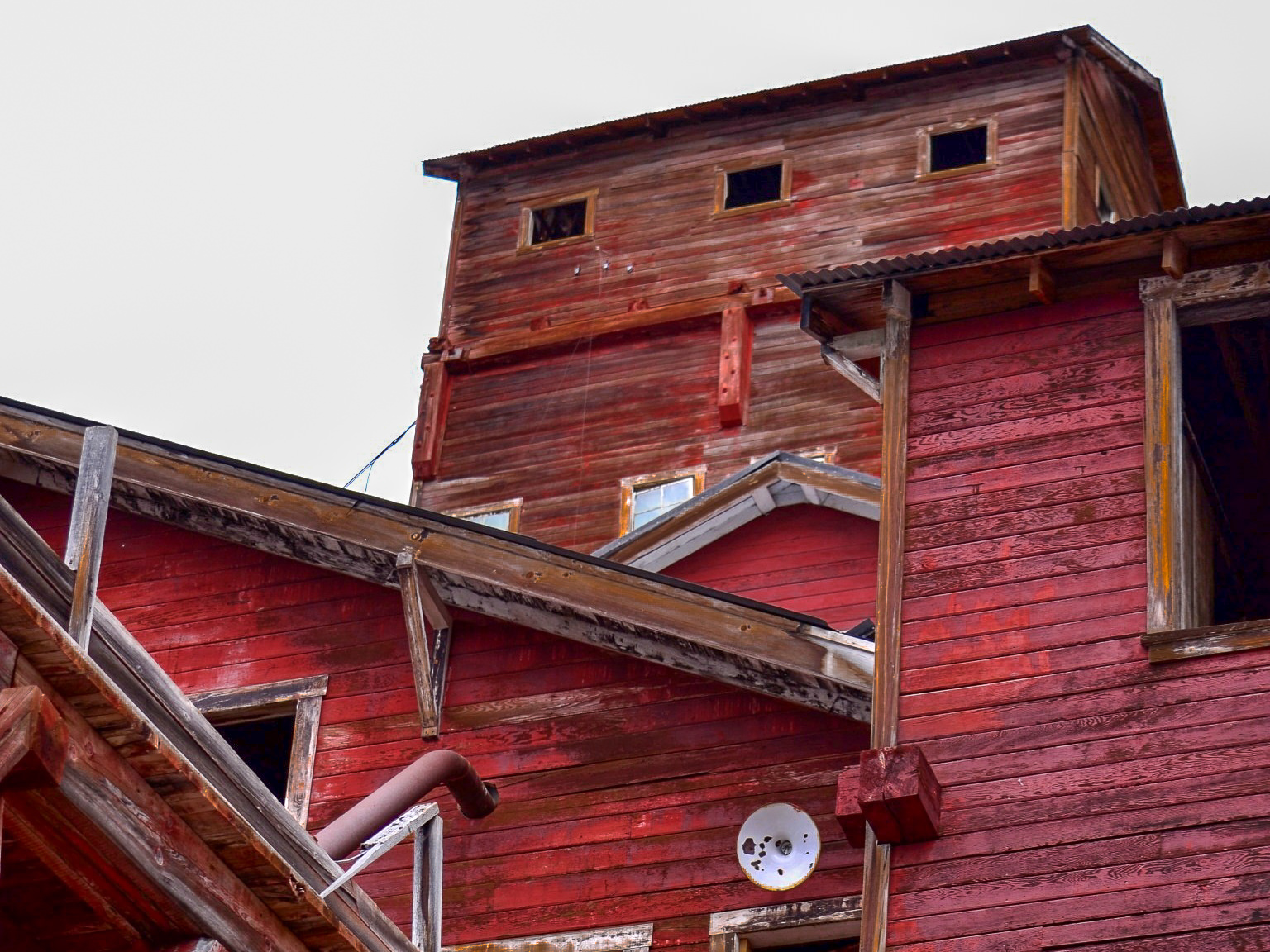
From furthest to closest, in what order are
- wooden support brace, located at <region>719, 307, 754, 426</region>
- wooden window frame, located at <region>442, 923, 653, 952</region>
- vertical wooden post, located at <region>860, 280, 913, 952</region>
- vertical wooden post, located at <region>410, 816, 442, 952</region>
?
wooden support brace, located at <region>719, 307, 754, 426</region>
wooden window frame, located at <region>442, 923, 653, 952</region>
vertical wooden post, located at <region>860, 280, 913, 952</region>
vertical wooden post, located at <region>410, 816, 442, 952</region>

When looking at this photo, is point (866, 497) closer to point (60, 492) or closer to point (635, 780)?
point (635, 780)

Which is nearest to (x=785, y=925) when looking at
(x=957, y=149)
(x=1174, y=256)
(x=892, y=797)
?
(x=892, y=797)

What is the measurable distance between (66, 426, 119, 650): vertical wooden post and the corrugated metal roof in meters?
5.26

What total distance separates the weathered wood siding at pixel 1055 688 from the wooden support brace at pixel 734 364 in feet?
41.4

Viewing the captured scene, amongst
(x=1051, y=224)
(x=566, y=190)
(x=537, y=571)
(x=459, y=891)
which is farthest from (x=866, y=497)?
(x=566, y=190)

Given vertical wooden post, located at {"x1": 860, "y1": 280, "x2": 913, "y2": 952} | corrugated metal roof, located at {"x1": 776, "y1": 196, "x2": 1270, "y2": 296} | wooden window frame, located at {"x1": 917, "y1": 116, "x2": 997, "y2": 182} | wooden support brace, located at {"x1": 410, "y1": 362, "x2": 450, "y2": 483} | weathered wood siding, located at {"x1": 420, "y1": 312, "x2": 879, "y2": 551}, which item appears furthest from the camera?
wooden support brace, located at {"x1": 410, "y1": 362, "x2": 450, "y2": 483}

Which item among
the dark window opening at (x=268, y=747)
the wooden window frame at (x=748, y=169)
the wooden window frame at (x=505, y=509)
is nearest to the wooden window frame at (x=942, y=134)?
the wooden window frame at (x=748, y=169)

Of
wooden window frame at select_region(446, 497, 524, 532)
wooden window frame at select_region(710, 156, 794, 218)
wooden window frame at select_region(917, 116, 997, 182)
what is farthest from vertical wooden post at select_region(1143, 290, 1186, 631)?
wooden window frame at select_region(710, 156, 794, 218)

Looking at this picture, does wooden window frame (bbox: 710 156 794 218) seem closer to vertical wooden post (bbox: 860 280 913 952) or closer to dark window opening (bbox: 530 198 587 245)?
dark window opening (bbox: 530 198 587 245)

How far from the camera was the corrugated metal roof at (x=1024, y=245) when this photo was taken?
552 inches

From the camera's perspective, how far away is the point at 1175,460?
45.1ft

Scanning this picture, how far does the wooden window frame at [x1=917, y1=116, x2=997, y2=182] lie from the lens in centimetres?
2839

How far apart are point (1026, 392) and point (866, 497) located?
5.08m

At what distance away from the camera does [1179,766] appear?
12.6 m
